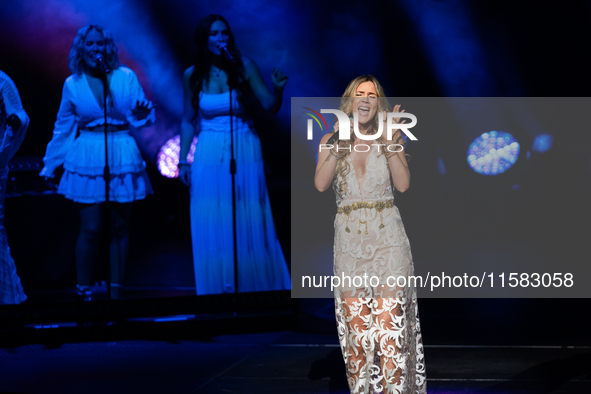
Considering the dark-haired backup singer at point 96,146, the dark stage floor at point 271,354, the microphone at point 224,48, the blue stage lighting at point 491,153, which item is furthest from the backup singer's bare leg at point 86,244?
the blue stage lighting at point 491,153

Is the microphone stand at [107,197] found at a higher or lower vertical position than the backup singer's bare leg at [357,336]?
higher

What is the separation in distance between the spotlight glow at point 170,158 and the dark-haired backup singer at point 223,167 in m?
0.16

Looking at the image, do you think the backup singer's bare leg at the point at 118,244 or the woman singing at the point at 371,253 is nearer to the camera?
the woman singing at the point at 371,253

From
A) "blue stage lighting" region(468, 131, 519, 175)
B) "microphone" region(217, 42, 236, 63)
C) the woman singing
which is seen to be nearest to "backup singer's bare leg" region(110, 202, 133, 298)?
"microphone" region(217, 42, 236, 63)

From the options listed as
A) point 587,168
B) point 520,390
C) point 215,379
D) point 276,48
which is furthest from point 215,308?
point 587,168

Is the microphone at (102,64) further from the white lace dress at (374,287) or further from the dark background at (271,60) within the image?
the white lace dress at (374,287)

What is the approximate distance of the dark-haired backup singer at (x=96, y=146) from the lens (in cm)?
490

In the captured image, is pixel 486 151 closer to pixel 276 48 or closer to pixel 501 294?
pixel 501 294

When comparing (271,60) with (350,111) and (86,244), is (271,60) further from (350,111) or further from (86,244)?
(350,111)

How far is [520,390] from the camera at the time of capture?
3.19m

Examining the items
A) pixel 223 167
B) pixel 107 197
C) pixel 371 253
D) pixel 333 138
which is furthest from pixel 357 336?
pixel 107 197

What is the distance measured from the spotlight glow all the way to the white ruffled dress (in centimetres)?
22

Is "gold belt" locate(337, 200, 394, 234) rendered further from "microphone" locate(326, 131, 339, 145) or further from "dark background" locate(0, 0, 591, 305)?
"dark background" locate(0, 0, 591, 305)

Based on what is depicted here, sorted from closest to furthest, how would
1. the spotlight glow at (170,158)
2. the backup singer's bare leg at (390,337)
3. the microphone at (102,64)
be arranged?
the backup singer's bare leg at (390,337)
the microphone at (102,64)
the spotlight glow at (170,158)
